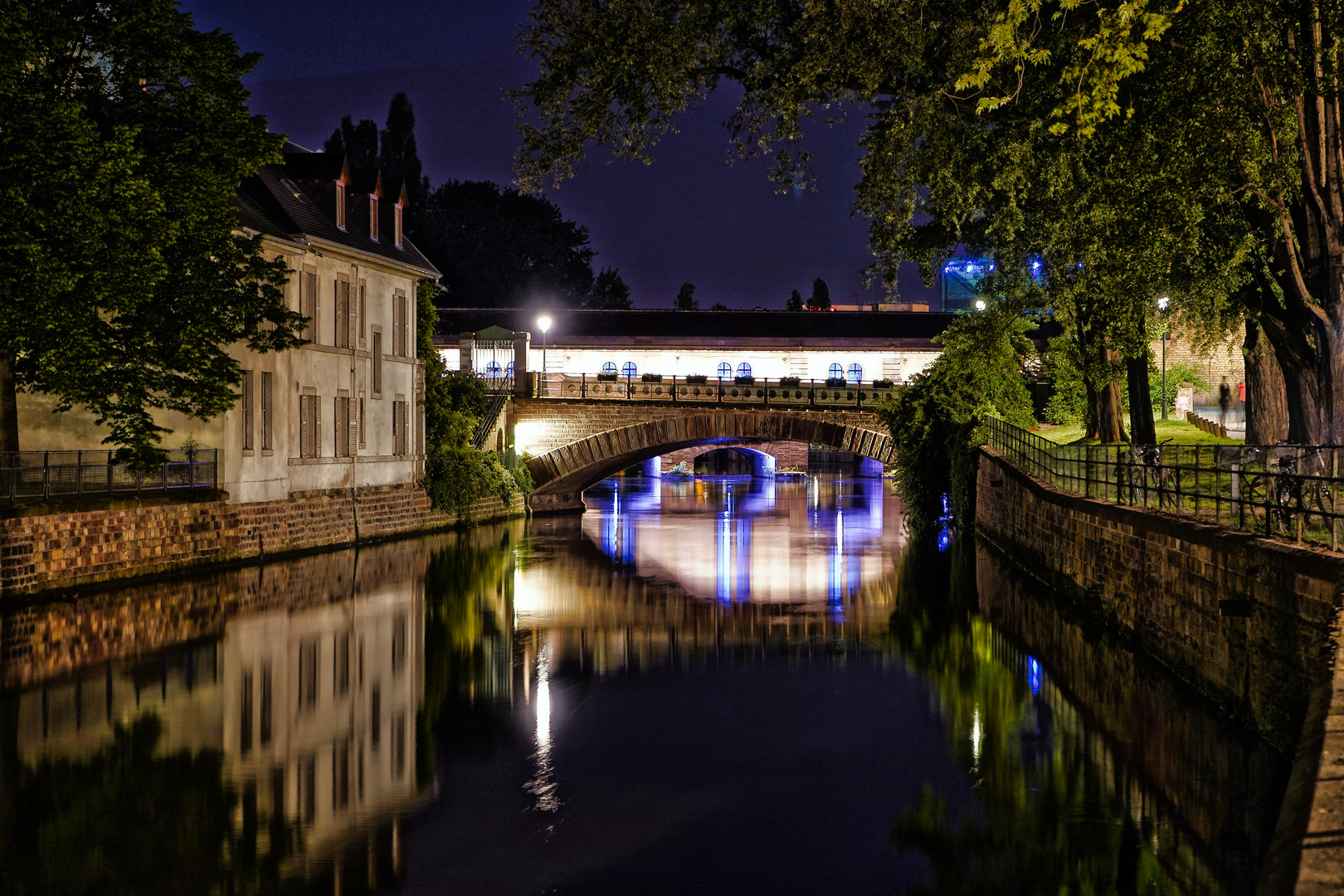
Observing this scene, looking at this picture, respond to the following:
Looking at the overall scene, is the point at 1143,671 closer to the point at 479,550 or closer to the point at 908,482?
the point at 479,550

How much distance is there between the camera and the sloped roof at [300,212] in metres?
33.8

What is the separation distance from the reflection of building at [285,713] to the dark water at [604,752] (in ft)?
0.18

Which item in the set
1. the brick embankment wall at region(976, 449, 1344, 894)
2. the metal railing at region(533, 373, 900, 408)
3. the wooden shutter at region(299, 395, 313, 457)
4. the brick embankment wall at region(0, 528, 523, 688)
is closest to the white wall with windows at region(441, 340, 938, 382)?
the metal railing at region(533, 373, 900, 408)

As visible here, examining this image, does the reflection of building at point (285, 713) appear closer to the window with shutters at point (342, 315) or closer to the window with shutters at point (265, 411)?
the window with shutters at point (265, 411)

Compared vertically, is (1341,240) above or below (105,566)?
above

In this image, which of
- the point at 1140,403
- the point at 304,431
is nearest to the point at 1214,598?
the point at 1140,403

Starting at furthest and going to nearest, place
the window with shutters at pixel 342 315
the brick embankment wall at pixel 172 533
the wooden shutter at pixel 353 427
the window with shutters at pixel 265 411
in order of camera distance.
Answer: the wooden shutter at pixel 353 427, the window with shutters at pixel 342 315, the window with shutters at pixel 265 411, the brick embankment wall at pixel 172 533

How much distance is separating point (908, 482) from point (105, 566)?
2822 cm

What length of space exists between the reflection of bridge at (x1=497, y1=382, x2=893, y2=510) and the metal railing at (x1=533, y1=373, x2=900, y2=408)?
0.15 ft

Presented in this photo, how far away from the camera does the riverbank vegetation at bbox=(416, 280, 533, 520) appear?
43469 mm

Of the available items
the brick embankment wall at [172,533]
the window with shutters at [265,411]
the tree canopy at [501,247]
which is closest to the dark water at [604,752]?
the brick embankment wall at [172,533]

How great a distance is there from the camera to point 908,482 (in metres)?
46.5

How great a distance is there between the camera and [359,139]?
100312 millimetres

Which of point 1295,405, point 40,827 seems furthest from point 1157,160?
point 40,827
